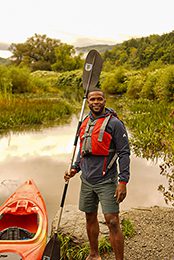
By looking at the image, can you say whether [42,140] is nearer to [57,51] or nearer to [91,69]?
[91,69]

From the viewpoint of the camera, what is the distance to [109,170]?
2869mm

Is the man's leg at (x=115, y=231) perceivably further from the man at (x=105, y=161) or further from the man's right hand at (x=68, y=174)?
the man's right hand at (x=68, y=174)

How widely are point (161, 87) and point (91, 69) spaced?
12.9 m

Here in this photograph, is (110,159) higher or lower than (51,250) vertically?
higher

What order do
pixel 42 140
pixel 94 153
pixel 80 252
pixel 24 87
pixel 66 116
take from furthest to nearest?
pixel 24 87, pixel 66 116, pixel 42 140, pixel 80 252, pixel 94 153

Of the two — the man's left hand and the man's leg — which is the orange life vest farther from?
the man's leg

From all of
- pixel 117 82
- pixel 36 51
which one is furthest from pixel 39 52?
pixel 117 82

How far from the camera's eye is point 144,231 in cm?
390

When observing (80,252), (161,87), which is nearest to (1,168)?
(80,252)

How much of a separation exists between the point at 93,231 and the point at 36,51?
6582 cm

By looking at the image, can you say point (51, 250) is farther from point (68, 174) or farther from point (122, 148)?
point (122, 148)

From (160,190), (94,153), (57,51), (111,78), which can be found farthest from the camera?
(57,51)

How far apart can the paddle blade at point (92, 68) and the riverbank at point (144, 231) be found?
158 centimetres

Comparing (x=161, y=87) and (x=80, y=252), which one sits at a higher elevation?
(x=161, y=87)
